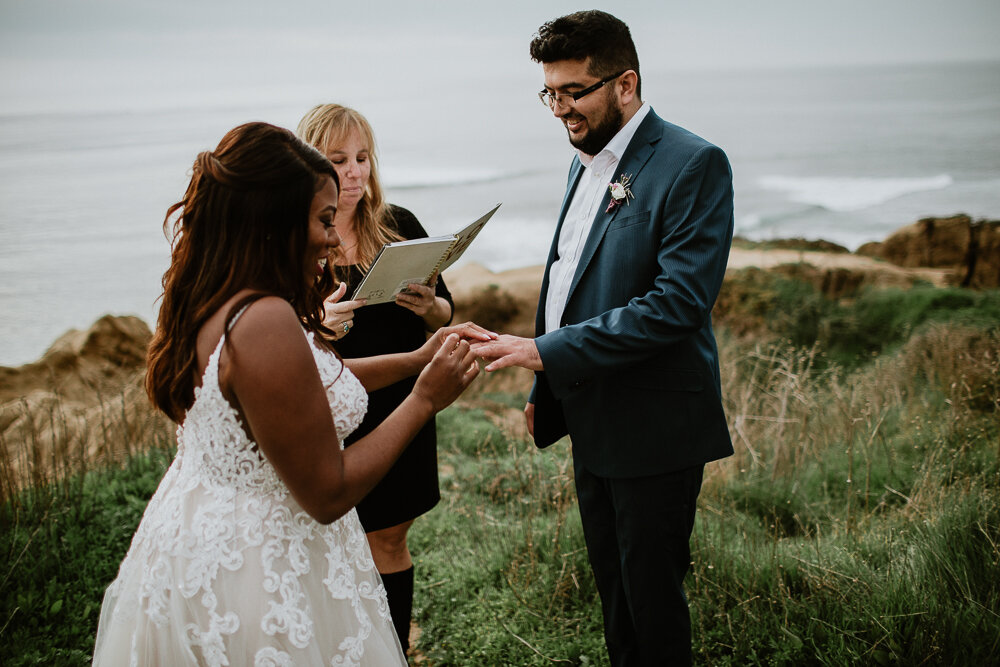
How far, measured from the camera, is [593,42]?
105 inches

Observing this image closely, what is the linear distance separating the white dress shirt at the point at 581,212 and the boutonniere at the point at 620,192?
2.4 inches

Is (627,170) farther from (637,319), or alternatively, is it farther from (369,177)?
(369,177)

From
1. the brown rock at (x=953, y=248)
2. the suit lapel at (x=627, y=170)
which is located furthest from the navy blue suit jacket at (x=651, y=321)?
the brown rock at (x=953, y=248)

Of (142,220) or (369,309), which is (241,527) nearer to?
(369,309)

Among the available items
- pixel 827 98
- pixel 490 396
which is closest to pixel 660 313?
pixel 490 396

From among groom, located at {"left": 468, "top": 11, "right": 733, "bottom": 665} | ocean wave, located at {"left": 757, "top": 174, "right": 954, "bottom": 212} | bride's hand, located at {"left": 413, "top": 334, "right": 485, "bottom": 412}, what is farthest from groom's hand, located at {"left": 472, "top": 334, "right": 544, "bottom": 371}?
ocean wave, located at {"left": 757, "top": 174, "right": 954, "bottom": 212}

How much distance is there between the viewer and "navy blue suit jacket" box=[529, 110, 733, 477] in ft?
8.02

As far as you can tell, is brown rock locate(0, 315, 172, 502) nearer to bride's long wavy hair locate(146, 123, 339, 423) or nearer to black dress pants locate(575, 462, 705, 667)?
bride's long wavy hair locate(146, 123, 339, 423)

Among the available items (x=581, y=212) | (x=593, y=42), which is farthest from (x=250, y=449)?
(x=593, y=42)

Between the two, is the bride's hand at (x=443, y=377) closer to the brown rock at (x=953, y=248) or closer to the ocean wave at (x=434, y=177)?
the brown rock at (x=953, y=248)

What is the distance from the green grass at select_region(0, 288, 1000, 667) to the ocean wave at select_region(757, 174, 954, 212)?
15.0 meters

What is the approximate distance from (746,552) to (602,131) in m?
2.21

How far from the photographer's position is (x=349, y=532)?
2.04m

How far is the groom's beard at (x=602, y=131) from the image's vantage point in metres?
2.75
